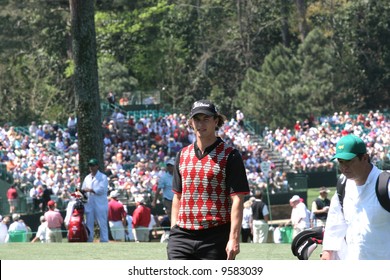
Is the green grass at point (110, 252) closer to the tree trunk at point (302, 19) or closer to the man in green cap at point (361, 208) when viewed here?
the man in green cap at point (361, 208)

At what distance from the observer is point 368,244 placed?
24.9 feet

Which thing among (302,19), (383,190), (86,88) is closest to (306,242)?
(383,190)

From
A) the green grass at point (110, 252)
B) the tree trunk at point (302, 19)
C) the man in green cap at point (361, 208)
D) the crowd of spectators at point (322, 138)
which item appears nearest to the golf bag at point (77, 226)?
the green grass at point (110, 252)

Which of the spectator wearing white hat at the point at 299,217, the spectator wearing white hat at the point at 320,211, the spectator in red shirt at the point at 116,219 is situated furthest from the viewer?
the spectator wearing white hat at the point at 299,217

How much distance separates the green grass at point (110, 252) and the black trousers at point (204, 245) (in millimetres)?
6558

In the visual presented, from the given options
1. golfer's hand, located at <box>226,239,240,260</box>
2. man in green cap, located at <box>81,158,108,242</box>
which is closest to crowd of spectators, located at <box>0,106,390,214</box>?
man in green cap, located at <box>81,158,108,242</box>

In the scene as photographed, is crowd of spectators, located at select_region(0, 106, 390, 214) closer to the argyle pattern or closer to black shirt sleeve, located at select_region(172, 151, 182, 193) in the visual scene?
black shirt sleeve, located at select_region(172, 151, 182, 193)

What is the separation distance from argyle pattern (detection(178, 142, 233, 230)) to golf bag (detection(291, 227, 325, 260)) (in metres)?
0.69

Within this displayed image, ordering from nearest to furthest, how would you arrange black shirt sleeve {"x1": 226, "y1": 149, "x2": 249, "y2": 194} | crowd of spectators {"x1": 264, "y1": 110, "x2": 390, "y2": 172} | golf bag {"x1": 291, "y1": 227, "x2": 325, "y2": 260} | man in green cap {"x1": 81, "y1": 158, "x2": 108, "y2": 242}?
black shirt sleeve {"x1": 226, "y1": 149, "x2": 249, "y2": 194}
golf bag {"x1": 291, "y1": 227, "x2": 325, "y2": 260}
man in green cap {"x1": 81, "y1": 158, "x2": 108, "y2": 242}
crowd of spectators {"x1": 264, "y1": 110, "x2": 390, "y2": 172}

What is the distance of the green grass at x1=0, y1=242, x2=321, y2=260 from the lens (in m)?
15.5

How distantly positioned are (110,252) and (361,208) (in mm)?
9364

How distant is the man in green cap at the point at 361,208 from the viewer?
7465mm
